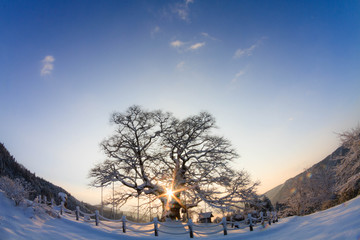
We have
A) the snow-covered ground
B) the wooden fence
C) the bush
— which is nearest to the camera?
the snow-covered ground

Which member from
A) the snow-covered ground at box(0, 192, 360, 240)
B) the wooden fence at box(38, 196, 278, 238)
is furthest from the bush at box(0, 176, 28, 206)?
the wooden fence at box(38, 196, 278, 238)

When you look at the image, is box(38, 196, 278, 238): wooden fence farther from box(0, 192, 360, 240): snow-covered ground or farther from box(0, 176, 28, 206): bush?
box(0, 176, 28, 206): bush

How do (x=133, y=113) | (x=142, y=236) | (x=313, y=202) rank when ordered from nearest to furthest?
(x=142, y=236) → (x=133, y=113) → (x=313, y=202)

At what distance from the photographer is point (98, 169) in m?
20.3

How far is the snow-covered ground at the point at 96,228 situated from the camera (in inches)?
291

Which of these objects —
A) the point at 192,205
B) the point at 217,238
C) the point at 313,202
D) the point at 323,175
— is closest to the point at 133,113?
the point at 192,205

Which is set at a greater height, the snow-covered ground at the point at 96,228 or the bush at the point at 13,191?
the bush at the point at 13,191

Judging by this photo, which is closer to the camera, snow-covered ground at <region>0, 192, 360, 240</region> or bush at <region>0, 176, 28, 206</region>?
snow-covered ground at <region>0, 192, 360, 240</region>

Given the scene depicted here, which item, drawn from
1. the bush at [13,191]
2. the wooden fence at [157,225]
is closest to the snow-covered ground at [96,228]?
the bush at [13,191]

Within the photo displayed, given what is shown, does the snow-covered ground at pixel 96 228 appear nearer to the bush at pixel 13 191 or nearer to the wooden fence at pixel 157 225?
the bush at pixel 13 191

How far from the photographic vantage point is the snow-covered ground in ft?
24.3

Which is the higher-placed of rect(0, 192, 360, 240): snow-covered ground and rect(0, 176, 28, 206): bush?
rect(0, 176, 28, 206): bush

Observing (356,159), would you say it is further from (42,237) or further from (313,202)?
(313,202)

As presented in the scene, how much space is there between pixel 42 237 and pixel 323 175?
45.3 m
